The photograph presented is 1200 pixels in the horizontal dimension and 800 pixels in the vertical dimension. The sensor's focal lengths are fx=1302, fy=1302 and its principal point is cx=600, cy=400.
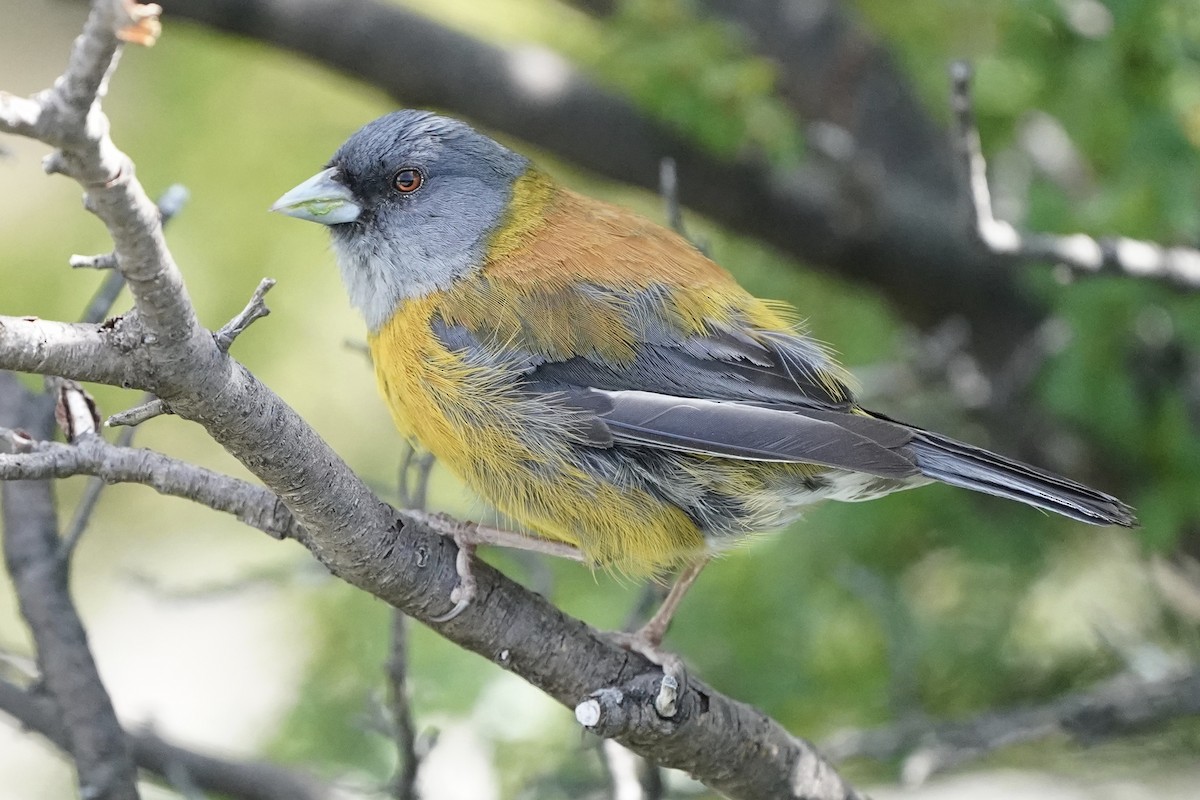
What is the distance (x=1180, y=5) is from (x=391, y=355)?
224cm

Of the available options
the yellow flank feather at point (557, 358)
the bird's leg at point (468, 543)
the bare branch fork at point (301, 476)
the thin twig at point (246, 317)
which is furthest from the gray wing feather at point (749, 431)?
the thin twig at point (246, 317)

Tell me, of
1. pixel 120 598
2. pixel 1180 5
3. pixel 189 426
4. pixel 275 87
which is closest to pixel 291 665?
pixel 189 426

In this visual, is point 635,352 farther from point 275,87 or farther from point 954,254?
point 275,87

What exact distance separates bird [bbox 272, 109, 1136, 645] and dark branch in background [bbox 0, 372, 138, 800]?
85cm

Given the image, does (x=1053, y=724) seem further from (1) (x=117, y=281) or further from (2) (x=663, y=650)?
(1) (x=117, y=281)

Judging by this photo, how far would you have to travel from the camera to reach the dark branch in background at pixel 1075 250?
3461 millimetres

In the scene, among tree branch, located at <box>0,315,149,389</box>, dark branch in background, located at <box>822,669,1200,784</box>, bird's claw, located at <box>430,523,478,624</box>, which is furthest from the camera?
dark branch in background, located at <box>822,669,1200,784</box>

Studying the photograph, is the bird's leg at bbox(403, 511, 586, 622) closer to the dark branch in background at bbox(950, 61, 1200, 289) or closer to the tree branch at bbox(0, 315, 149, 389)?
the tree branch at bbox(0, 315, 149, 389)

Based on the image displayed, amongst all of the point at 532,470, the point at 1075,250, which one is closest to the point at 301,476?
the point at 532,470

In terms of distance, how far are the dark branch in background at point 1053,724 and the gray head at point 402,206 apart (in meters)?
1.76

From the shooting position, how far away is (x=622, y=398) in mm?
3191

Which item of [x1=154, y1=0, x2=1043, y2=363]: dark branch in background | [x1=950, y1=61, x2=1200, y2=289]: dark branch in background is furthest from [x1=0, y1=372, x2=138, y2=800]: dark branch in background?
[x1=950, y1=61, x2=1200, y2=289]: dark branch in background

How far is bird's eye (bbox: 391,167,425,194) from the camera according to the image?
368 cm

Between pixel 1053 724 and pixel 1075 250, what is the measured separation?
132 cm
